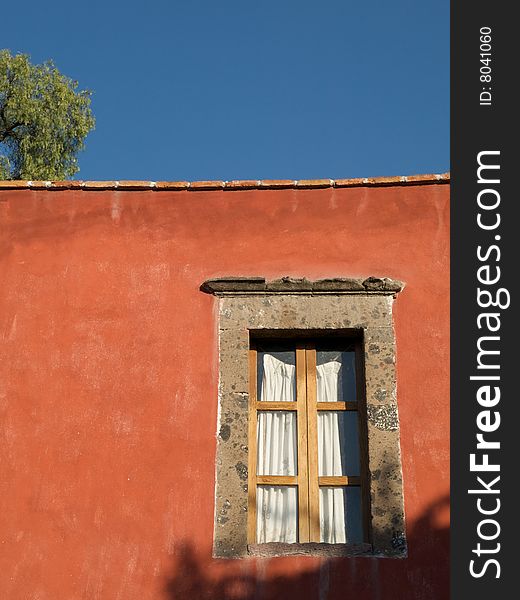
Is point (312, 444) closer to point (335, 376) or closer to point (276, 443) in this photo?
point (276, 443)

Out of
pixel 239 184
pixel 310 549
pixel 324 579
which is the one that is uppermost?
pixel 239 184

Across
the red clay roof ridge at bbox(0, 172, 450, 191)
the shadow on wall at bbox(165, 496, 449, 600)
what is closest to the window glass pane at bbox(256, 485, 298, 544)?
the shadow on wall at bbox(165, 496, 449, 600)

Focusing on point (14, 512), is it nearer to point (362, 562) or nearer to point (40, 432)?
point (40, 432)

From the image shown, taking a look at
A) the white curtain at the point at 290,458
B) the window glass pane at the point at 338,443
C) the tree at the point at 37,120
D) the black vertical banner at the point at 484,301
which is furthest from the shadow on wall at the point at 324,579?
the tree at the point at 37,120

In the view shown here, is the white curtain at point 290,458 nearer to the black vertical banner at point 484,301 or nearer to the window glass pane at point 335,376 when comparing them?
the window glass pane at point 335,376

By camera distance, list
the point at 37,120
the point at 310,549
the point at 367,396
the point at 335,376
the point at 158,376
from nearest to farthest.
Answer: the point at 310,549
the point at 367,396
the point at 158,376
the point at 335,376
the point at 37,120

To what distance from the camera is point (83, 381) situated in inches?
203

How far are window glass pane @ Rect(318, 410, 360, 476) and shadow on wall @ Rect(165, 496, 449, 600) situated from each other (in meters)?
0.63

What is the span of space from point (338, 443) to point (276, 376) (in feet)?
1.99

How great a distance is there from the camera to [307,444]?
5.07m

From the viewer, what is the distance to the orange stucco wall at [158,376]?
4.57m

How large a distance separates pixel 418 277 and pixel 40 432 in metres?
2.69

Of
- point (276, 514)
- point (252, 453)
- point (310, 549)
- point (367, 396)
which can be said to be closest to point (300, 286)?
point (367, 396)

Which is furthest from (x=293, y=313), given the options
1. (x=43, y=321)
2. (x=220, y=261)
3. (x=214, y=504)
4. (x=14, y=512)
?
(x=14, y=512)
